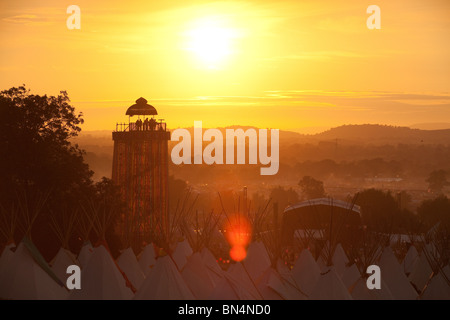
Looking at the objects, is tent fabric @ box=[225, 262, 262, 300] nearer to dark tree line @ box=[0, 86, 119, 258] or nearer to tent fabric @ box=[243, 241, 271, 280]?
tent fabric @ box=[243, 241, 271, 280]

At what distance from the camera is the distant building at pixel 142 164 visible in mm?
41625

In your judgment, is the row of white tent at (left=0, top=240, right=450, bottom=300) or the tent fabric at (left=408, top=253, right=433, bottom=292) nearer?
the row of white tent at (left=0, top=240, right=450, bottom=300)

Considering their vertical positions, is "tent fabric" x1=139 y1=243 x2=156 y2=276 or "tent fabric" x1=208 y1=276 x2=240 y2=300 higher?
"tent fabric" x1=139 y1=243 x2=156 y2=276

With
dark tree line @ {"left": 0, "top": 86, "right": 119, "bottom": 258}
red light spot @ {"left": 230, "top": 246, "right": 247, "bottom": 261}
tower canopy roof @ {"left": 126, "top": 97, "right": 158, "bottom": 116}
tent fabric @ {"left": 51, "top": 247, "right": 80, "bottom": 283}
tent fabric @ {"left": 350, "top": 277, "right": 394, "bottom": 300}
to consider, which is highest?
tower canopy roof @ {"left": 126, "top": 97, "right": 158, "bottom": 116}

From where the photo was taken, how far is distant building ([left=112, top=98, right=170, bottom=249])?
4162cm

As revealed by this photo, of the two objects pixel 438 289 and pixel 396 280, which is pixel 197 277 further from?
pixel 438 289

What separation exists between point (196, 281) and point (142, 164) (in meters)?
24.1

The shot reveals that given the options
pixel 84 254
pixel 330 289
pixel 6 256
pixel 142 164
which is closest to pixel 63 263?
pixel 84 254

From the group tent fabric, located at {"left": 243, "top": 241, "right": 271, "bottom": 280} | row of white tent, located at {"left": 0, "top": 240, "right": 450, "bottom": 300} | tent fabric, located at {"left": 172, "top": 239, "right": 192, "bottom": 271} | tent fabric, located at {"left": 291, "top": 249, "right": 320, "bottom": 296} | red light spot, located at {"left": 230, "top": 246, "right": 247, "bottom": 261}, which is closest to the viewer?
row of white tent, located at {"left": 0, "top": 240, "right": 450, "bottom": 300}

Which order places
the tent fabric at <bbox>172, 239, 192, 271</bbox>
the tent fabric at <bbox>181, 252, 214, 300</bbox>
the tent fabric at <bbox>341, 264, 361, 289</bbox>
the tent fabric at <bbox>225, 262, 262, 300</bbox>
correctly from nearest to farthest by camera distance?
the tent fabric at <bbox>225, 262, 262, 300</bbox>
the tent fabric at <bbox>181, 252, 214, 300</bbox>
the tent fabric at <bbox>341, 264, 361, 289</bbox>
the tent fabric at <bbox>172, 239, 192, 271</bbox>

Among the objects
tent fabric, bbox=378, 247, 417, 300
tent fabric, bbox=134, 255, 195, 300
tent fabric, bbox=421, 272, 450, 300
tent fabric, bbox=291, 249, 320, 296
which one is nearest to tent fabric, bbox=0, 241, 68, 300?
tent fabric, bbox=134, 255, 195, 300

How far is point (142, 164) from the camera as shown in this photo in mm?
43312
